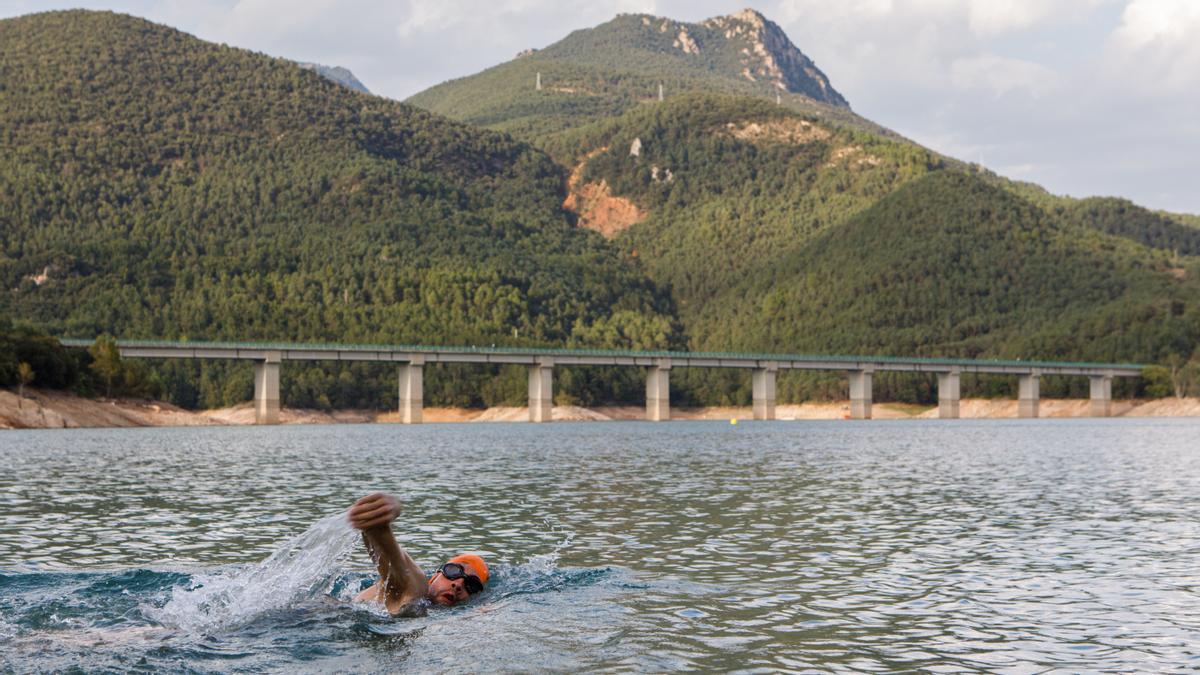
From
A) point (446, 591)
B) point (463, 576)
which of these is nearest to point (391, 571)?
point (446, 591)

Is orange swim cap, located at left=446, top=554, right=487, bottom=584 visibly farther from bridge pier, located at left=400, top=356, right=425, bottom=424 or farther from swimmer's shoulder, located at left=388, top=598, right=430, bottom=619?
bridge pier, located at left=400, top=356, right=425, bottom=424

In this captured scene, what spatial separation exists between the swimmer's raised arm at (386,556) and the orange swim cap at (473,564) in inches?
54.1

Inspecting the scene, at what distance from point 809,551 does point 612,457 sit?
155ft

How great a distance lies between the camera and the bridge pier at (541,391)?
194375 mm

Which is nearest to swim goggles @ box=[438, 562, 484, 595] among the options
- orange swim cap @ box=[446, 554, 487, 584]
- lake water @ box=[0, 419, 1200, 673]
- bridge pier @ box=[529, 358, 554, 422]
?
orange swim cap @ box=[446, 554, 487, 584]

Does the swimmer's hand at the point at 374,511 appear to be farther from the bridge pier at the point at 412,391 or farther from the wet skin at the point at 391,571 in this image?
the bridge pier at the point at 412,391

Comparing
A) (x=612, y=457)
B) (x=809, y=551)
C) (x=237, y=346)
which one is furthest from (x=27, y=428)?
(x=809, y=551)

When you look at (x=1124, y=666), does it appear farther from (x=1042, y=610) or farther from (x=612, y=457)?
(x=612, y=457)

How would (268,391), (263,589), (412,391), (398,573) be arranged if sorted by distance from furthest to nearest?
(412,391) < (268,391) < (263,589) < (398,573)

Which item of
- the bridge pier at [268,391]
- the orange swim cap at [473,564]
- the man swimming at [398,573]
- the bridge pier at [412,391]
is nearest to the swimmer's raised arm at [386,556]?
the man swimming at [398,573]

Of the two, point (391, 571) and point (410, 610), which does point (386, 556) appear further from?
point (410, 610)

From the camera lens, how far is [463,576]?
23859 mm

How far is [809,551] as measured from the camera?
30.7 meters

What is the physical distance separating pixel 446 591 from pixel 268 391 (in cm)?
15360
